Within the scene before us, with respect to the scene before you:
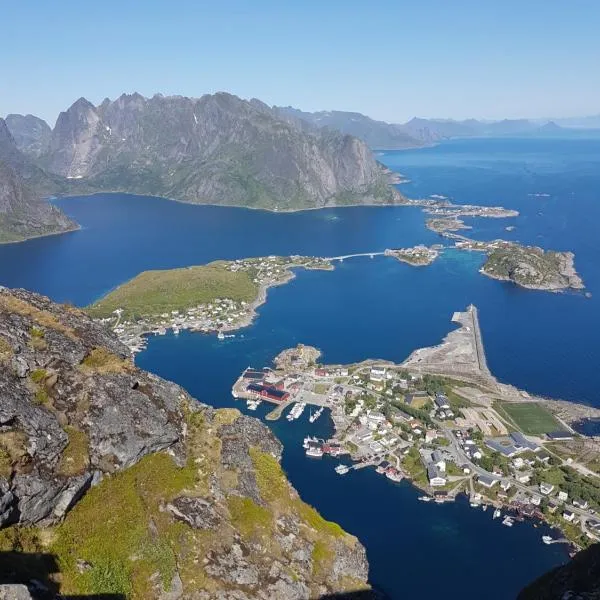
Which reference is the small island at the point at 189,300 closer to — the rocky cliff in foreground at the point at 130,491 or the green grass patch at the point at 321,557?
the rocky cliff in foreground at the point at 130,491

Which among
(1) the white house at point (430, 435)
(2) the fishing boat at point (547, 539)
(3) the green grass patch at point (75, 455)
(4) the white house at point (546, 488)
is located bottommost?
(2) the fishing boat at point (547, 539)

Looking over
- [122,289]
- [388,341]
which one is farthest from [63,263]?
[388,341]

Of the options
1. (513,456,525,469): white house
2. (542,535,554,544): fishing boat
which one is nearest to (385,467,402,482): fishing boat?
(513,456,525,469): white house

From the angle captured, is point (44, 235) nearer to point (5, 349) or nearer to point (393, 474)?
point (393, 474)

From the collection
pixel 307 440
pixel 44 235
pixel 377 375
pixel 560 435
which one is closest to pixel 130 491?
pixel 307 440

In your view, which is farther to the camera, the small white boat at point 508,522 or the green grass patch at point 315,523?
the small white boat at point 508,522

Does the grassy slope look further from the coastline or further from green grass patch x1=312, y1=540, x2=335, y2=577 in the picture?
the coastline

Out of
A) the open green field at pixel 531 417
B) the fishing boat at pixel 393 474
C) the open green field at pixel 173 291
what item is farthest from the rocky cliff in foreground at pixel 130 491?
the open green field at pixel 173 291
